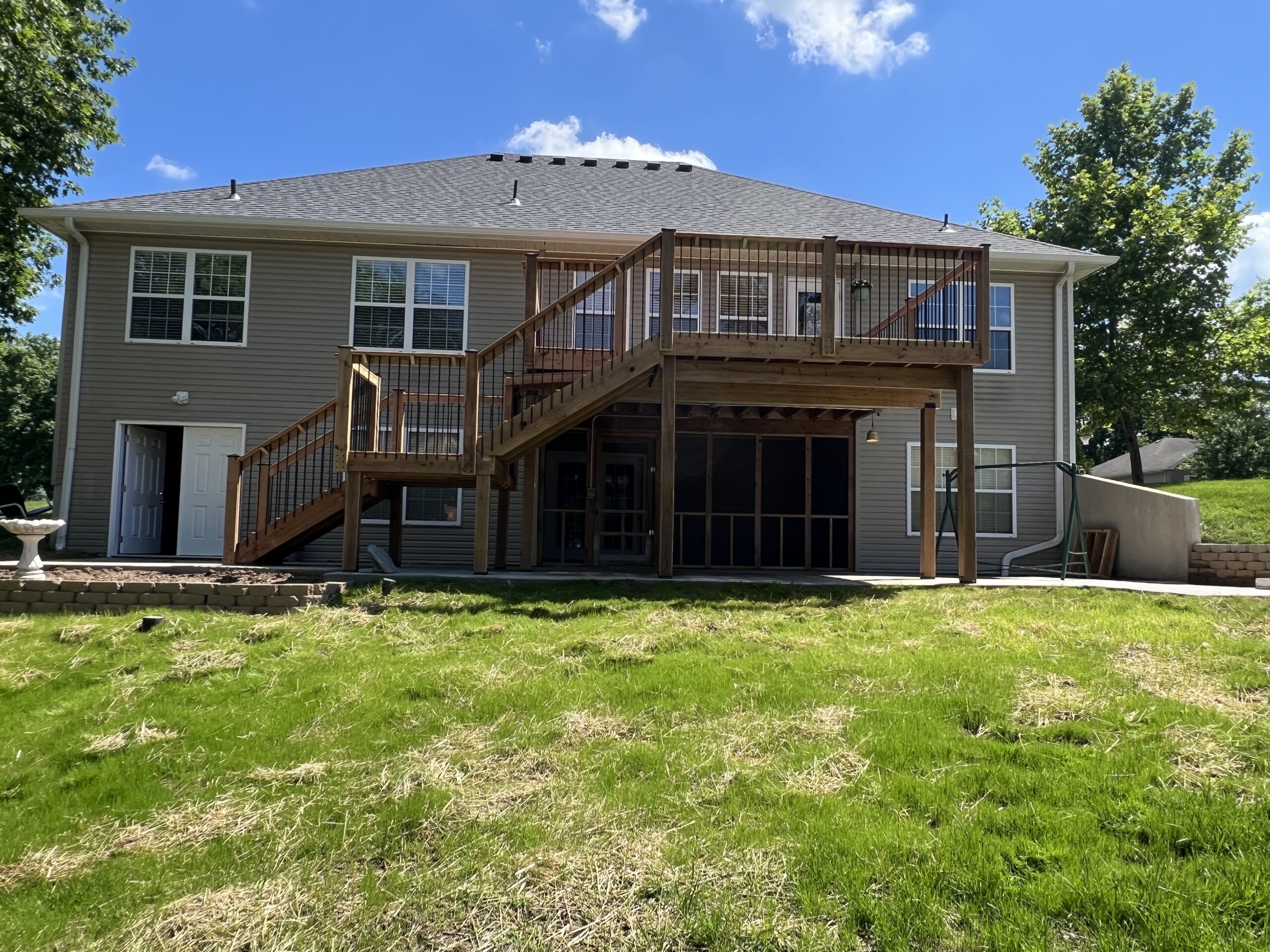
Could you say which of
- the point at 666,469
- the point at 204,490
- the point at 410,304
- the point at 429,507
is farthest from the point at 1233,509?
the point at 204,490

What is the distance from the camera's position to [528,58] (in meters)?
13.2

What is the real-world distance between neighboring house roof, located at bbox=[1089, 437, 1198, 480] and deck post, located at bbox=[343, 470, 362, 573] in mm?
35324

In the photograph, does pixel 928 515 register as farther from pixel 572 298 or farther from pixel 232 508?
pixel 232 508

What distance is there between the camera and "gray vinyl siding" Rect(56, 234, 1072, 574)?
11273 mm

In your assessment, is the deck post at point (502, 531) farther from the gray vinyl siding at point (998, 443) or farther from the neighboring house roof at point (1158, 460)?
the neighboring house roof at point (1158, 460)

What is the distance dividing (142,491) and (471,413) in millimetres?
6957

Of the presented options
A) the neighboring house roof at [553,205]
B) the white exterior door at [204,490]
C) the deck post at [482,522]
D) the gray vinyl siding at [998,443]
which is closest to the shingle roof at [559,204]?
the neighboring house roof at [553,205]

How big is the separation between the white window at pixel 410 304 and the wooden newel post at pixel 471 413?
11.9ft

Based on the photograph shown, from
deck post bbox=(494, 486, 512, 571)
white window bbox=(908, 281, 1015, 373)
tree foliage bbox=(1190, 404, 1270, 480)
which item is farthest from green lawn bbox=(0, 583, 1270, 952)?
tree foliage bbox=(1190, 404, 1270, 480)

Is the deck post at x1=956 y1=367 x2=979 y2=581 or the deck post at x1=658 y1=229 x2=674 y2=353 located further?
the deck post at x1=956 y1=367 x2=979 y2=581

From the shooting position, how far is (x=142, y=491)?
1189cm

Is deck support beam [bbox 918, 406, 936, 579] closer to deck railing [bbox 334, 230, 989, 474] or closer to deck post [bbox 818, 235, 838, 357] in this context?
deck railing [bbox 334, 230, 989, 474]

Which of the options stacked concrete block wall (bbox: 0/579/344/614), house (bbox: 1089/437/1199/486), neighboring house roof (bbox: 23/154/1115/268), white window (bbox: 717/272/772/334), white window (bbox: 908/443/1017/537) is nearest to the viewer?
stacked concrete block wall (bbox: 0/579/344/614)

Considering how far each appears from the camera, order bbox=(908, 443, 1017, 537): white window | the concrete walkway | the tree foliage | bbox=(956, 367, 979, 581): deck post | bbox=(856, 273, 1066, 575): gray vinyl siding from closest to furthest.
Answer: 1. the concrete walkway
2. bbox=(956, 367, 979, 581): deck post
3. bbox=(856, 273, 1066, 575): gray vinyl siding
4. bbox=(908, 443, 1017, 537): white window
5. the tree foliage
